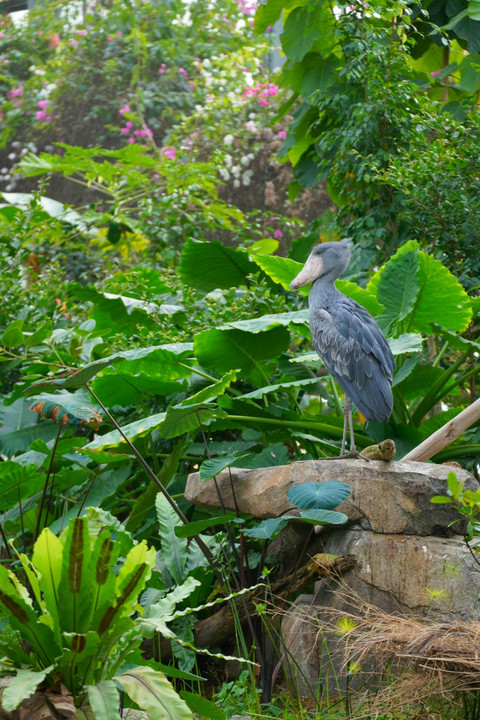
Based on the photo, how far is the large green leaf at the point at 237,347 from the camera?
3504 mm

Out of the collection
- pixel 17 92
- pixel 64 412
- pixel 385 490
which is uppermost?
pixel 17 92

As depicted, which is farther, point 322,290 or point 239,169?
point 239,169

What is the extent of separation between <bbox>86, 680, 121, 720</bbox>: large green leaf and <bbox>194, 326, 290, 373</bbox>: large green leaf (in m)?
1.69

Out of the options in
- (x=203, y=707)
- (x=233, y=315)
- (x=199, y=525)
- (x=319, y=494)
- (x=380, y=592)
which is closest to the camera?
(x=203, y=707)

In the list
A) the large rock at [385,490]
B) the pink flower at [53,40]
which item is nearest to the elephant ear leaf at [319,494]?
the large rock at [385,490]

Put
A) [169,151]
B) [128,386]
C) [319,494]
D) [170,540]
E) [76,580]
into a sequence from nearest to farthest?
[76,580], [319,494], [170,540], [128,386], [169,151]

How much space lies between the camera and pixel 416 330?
3.83 metres

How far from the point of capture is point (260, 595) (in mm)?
3068

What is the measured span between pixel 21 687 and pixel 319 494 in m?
1.10

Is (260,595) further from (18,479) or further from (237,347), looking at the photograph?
(18,479)

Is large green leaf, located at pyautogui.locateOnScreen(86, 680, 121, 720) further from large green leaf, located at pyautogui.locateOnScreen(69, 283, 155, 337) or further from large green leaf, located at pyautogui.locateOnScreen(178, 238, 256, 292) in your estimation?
large green leaf, located at pyautogui.locateOnScreen(178, 238, 256, 292)

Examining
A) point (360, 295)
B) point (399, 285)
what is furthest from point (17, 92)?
point (399, 285)

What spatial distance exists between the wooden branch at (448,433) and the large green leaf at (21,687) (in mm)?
1684

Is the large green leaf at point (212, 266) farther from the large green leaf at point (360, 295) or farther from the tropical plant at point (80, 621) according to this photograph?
the tropical plant at point (80, 621)
